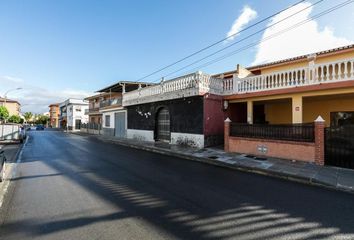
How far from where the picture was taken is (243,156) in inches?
462

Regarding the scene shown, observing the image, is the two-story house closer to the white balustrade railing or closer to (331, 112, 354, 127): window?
the white balustrade railing

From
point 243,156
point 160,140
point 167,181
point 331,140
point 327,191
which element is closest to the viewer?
point 327,191

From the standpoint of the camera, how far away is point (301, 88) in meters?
11.6

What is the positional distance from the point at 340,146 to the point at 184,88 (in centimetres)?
942

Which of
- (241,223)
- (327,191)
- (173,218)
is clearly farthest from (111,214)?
(327,191)

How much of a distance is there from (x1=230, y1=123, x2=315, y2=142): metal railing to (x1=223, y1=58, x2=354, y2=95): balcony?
8.27 feet

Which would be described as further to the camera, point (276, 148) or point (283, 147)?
point (276, 148)

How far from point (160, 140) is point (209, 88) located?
23.3 feet

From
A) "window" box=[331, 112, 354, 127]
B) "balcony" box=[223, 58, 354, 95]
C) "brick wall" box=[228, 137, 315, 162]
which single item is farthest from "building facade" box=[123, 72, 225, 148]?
"window" box=[331, 112, 354, 127]

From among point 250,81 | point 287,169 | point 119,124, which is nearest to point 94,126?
point 119,124

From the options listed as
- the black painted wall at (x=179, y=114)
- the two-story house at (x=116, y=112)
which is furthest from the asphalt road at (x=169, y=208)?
the two-story house at (x=116, y=112)

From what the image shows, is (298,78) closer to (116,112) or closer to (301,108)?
(301,108)

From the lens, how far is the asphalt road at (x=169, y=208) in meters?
3.97

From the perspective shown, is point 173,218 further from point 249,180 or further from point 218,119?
point 218,119
